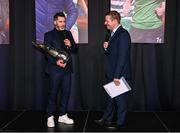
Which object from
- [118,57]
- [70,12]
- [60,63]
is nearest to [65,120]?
[60,63]

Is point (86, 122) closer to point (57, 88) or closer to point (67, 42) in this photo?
point (57, 88)

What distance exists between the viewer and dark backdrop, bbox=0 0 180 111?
17.7 ft

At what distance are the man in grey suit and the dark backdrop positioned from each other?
41.9 inches

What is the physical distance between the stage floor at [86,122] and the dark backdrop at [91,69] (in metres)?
0.23

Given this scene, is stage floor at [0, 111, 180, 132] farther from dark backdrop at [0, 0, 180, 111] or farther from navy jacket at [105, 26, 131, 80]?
navy jacket at [105, 26, 131, 80]

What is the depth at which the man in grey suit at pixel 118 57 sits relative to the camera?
4.12 meters

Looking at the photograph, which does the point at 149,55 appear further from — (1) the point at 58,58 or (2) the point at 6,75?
(2) the point at 6,75

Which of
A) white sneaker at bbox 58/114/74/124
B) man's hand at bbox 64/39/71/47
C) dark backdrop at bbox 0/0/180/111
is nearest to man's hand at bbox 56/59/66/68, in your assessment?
man's hand at bbox 64/39/71/47

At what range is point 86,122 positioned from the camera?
15.2 feet

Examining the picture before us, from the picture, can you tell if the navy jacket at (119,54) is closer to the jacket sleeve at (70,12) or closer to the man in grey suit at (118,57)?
the man in grey suit at (118,57)

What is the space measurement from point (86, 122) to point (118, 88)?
0.75 meters

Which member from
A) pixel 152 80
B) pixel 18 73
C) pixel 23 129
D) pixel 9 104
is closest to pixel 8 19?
pixel 18 73

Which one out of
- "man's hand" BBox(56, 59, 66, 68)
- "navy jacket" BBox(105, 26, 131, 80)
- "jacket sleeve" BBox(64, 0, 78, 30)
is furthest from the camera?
"jacket sleeve" BBox(64, 0, 78, 30)

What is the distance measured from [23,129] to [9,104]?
1.39 m
